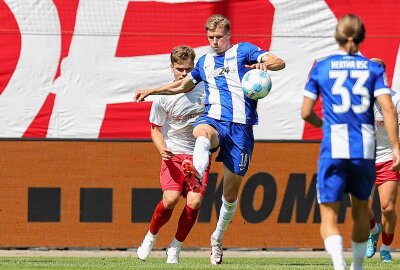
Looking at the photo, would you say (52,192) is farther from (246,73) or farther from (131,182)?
(246,73)

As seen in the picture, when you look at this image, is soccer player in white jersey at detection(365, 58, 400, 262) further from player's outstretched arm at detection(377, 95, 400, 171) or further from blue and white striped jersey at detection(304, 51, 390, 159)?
blue and white striped jersey at detection(304, 51, 390, 159)

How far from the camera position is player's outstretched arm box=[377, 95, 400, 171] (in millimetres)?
8344

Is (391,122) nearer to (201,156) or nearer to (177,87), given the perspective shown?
(201,156)

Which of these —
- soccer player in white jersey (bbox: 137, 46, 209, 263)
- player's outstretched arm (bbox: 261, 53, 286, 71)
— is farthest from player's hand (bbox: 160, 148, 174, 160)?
player's outstretched arm (bbox: 261, 53, 286, 71)

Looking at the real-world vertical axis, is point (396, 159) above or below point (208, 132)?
above

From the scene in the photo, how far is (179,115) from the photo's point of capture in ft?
40.7

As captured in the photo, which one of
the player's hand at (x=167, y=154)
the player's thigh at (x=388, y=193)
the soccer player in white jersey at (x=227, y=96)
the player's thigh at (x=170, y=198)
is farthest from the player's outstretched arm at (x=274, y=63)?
the player's thigh at (x=388, y=193)

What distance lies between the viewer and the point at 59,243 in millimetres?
15461

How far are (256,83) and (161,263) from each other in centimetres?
230

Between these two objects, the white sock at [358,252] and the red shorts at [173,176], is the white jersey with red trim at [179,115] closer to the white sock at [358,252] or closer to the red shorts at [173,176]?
the red shorts at [173,176]

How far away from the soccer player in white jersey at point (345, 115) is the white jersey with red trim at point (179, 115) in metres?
4.03

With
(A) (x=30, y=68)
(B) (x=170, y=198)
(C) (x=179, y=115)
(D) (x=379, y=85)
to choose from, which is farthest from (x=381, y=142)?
(A) (x=30, y=68)

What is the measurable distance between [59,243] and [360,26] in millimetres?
8152

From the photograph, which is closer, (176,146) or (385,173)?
(176,146)
